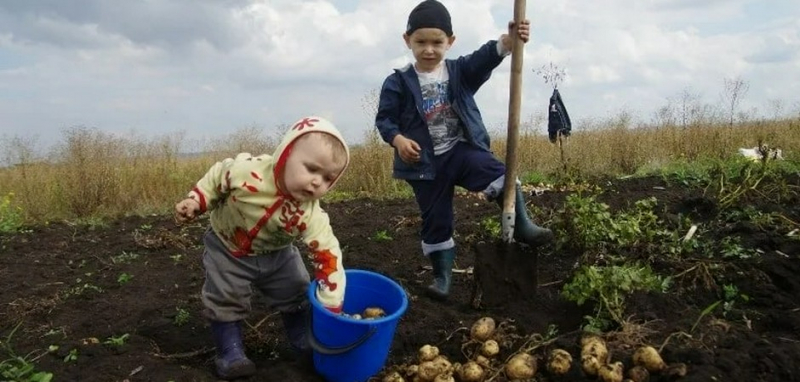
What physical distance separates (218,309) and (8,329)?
5.38 ft

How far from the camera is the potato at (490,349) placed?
106 inches

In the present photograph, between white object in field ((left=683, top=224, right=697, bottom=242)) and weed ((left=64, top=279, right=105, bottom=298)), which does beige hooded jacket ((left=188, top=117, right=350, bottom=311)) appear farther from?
white object in field ((left=683, top=224, right=697, bottom=242))

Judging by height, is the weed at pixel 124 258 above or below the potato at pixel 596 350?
below

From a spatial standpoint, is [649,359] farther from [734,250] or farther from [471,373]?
[734,250]

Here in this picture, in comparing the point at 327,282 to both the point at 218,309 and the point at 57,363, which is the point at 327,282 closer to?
the point at 218,309

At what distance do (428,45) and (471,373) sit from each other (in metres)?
2.02

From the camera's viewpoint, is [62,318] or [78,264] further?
[78,264]

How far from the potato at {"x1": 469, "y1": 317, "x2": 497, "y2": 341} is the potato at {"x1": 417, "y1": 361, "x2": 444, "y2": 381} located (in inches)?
13.5

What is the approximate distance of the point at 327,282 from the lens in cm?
272

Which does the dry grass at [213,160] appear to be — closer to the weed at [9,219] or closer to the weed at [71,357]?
the weed at [9,219]

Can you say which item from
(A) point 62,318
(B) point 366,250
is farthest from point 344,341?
(B) point 366,250

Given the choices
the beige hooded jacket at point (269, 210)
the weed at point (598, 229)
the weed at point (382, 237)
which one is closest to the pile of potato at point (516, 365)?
the beige hooded jacket at point (269, 210)

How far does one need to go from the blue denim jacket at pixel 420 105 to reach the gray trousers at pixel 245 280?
1.03 metres

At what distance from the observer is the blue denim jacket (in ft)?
12.5
